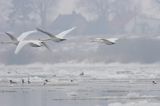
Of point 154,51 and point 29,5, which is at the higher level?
point 29,5

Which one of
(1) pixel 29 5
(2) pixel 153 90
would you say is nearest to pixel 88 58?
(1) pixel 29 5

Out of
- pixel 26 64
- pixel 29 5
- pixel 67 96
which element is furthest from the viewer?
pixel 29 5

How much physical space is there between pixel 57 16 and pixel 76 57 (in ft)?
92.2

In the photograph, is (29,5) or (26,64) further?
(29,5)

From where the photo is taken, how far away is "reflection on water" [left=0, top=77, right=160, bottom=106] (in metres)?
34.6

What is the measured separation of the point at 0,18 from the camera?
109688 mm

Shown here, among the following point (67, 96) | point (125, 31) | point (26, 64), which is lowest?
point (67, 96)

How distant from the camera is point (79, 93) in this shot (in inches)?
1561

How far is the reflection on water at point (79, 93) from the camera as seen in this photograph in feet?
114

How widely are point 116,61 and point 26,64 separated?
10.4 meters

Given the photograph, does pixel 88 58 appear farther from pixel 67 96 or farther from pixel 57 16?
pixel 67 96

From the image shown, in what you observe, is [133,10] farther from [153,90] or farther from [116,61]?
[153,90]

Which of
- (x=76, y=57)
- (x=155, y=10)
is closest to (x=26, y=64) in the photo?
(x=76, y=57)

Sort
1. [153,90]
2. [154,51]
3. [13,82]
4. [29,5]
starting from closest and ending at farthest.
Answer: [153,90] < [13,82] < [154,51] < [29,5]
